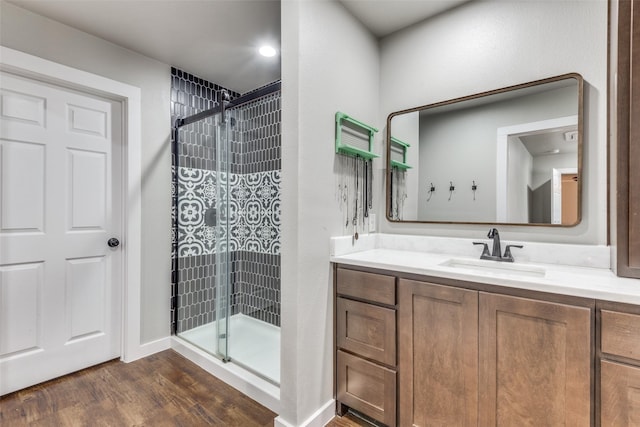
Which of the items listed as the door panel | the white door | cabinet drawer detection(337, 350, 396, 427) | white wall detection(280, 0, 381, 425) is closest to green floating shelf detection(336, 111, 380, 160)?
white wall detection(280, 0, 381, 425)

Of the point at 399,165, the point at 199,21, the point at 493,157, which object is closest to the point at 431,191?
the point at 399,165

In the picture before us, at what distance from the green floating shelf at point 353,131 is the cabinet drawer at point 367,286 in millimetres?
725

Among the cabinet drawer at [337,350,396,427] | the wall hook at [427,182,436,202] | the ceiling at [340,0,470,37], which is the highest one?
the ceiling at [340,0,470,37]

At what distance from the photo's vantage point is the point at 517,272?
1.46 meters

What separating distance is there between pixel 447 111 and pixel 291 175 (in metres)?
1.13

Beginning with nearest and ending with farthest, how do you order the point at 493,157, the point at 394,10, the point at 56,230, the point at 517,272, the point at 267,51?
the point at 517,272 → the point at 493,157 → the point at 394,10 → the point at 56,230 → the point at 267,51

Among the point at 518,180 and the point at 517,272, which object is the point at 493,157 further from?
the point at 517,272

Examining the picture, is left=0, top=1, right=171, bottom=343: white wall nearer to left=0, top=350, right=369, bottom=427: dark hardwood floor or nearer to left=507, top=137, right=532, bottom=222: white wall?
left=0, top=350, right=369, bottom=427: dark hardwood floor

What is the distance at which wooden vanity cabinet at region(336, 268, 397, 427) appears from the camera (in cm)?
146

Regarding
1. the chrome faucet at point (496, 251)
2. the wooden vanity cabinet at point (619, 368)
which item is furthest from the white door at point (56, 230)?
the wooden vanity cabinet at point (619, 368)

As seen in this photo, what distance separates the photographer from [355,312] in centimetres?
160

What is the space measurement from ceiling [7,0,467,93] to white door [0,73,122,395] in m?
0.50

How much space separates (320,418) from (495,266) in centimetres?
126

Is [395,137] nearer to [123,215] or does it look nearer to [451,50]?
[451,50]
